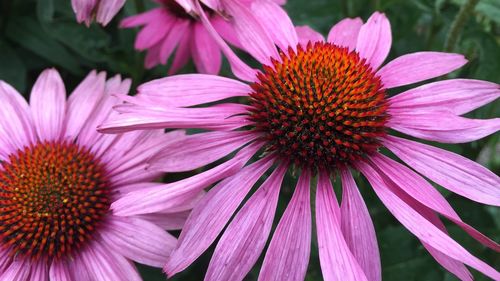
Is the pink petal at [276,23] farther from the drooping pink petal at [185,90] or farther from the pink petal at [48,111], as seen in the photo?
the pink petal at [48,111]

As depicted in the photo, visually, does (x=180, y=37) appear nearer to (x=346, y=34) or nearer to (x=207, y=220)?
(x=346, y=34)

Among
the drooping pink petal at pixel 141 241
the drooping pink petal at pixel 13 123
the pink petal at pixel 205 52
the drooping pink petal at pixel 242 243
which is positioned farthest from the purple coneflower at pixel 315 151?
the drooping pink petal at pixel 13 123

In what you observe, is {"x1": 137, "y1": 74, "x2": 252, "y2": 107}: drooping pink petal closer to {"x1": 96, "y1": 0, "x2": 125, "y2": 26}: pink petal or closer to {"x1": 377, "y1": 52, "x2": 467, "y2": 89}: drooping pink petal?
{"x1": 96, "y1": 0, "x2": 125, "y2": 26}: pink petal

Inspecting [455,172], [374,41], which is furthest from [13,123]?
[455,172]

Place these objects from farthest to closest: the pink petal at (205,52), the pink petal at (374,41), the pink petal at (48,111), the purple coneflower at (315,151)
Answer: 1. the pink petal at (205,52)
2. the pink petal at (48,111)
3. the pink petal at (374,41)
4. the purple coneflower at (315,151)

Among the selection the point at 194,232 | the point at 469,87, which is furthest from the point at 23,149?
the point at 469,87

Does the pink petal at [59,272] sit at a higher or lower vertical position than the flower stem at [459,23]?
lower
